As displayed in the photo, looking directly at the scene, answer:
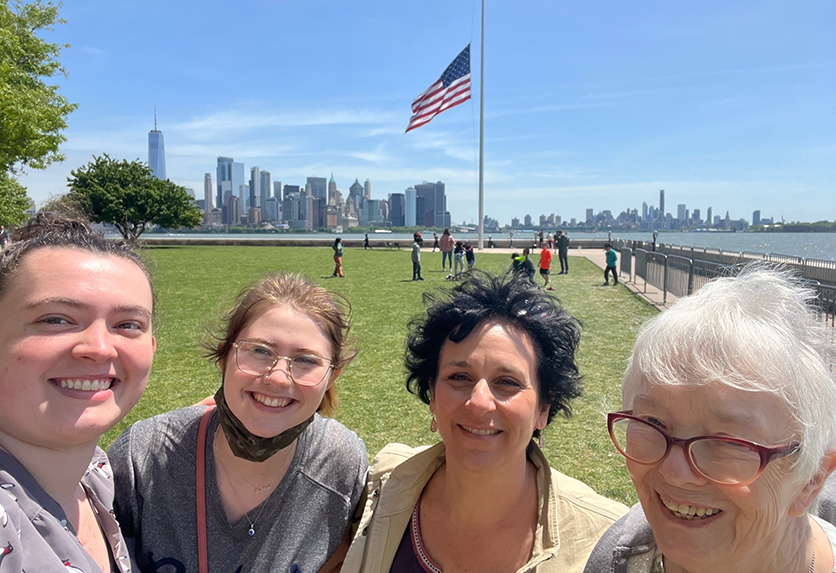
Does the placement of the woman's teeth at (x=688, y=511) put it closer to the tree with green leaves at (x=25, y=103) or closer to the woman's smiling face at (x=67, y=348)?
the woman's smiling face at (x=67, y=348)

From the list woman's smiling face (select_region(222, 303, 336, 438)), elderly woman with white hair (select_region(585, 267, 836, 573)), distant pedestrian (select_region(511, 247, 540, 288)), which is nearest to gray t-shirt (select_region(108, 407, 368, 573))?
woman's smiling face (select_region(222, 303, 336, 438))

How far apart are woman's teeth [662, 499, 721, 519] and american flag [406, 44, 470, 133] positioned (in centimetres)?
2671

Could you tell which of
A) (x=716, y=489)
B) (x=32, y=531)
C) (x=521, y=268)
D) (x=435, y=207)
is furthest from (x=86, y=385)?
(x=435, y=207)

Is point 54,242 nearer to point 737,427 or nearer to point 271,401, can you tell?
point 271,401

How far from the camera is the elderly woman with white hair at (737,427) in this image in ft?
4.25

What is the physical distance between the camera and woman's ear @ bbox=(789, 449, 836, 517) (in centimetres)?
134

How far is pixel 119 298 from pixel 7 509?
1.96 ft

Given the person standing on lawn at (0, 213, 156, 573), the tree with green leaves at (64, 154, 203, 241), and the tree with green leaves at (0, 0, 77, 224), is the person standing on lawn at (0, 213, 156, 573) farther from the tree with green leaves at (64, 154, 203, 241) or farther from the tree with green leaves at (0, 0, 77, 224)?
the tree with green leaves at (64, 154, 203, 241)

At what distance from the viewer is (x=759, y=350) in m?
1.32

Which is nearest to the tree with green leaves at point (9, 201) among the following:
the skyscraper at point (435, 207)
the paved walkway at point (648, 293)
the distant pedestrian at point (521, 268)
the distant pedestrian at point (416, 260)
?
the distant pedestrian at point (416, 260)

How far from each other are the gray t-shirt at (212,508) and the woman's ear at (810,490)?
1.62m

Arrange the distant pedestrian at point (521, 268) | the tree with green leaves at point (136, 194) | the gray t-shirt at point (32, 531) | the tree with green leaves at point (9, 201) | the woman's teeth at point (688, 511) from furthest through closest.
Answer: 1. the tree with green leaves at point (136, 194)
2. the tree with green leaves at point (9, 201)
3. the distant pedestrian at point (521, 268)
4. the woman's teeth at point (688, 511)
5. the gray t-shirt at point (32, 531)

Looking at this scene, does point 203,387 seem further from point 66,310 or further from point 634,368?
point 634,368

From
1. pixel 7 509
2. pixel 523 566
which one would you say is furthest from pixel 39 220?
pixel 523 566
